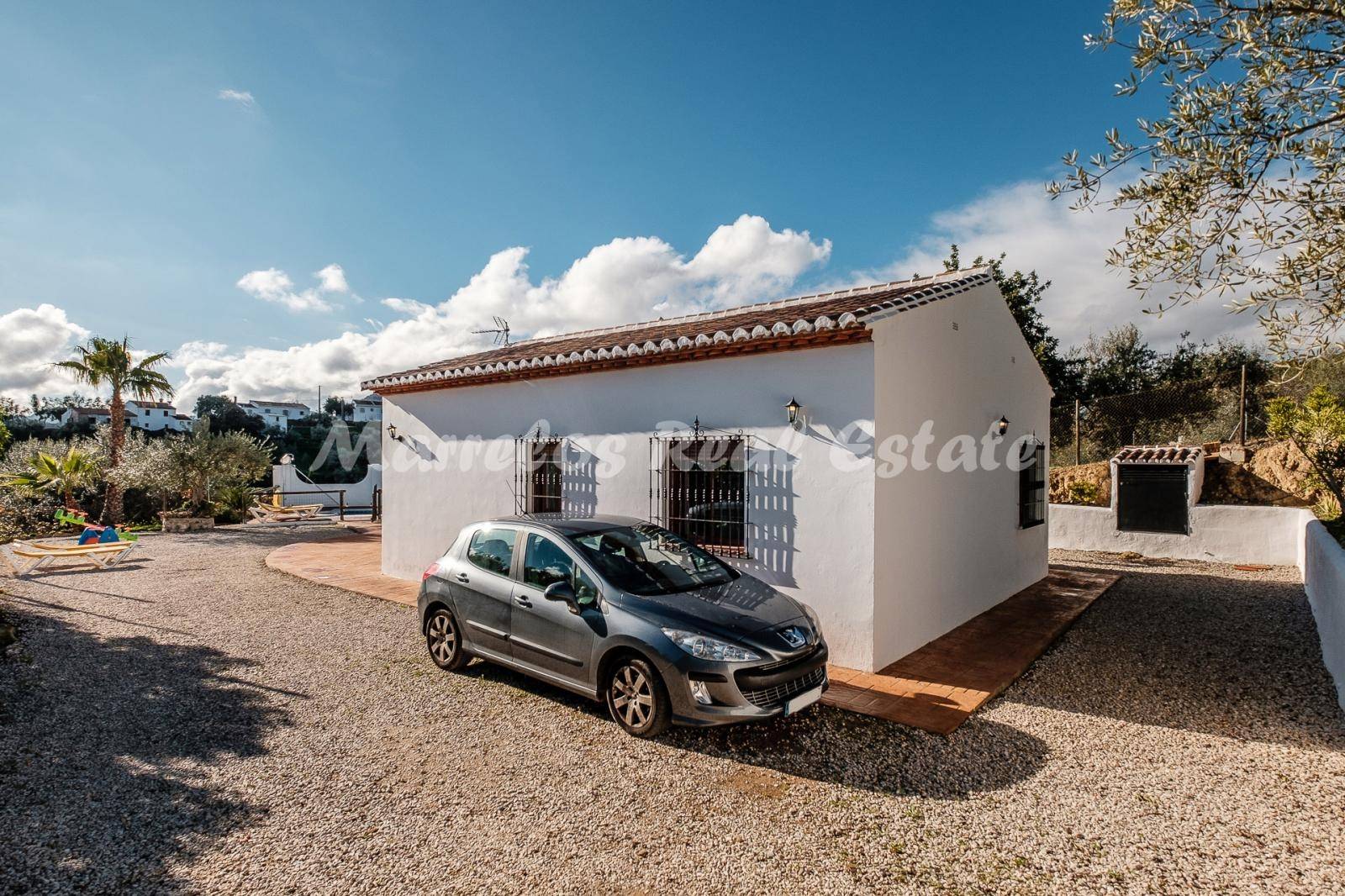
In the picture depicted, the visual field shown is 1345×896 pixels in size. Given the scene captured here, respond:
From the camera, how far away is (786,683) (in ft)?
14.3

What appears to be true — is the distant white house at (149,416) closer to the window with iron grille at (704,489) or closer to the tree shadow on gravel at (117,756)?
the tree shadow on gravel at (117,756)

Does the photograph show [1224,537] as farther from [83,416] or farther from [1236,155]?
[83,416]

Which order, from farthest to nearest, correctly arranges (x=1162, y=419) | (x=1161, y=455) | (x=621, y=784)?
(x=1162, y=419) → (x=1161, y=455) → (x=621, y=784)

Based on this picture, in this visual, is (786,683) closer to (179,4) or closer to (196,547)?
(179,4)

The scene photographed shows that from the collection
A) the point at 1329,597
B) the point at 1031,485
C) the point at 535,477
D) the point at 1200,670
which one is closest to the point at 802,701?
the point at 1200,670

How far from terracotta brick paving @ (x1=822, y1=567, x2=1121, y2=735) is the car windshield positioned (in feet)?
4.96

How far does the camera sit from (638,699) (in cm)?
452

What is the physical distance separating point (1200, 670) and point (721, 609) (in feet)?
17.2

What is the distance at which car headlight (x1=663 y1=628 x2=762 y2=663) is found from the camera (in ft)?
13.8

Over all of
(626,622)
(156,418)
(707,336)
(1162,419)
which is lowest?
(626,622)

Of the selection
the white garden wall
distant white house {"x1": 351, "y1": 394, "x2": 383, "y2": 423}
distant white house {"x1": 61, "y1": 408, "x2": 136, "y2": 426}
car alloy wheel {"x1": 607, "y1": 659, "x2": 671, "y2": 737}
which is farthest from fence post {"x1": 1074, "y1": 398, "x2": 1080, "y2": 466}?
distant white house {"x1": 351, "y1": 394, "x2": 383, "y2": 423}

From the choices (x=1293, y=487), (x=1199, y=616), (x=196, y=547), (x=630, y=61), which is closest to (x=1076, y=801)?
(x=1199, y=616)

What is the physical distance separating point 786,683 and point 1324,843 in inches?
115

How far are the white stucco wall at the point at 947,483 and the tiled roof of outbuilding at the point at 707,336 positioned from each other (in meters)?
0.30
